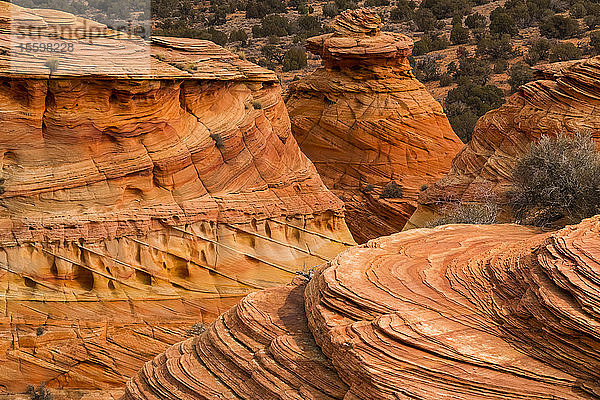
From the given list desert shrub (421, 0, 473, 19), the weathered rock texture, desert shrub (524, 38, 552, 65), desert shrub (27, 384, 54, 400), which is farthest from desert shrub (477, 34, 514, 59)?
desert shrub (27, 384, 54, 400)

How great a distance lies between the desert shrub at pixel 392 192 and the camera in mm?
26609

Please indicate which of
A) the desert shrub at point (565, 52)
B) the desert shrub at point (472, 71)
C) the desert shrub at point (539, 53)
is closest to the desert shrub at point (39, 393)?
the desert shrub at point (472, 71)

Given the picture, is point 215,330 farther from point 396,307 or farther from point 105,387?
point 105,387

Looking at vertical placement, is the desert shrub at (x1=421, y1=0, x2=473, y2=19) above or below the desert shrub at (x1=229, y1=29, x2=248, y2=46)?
above

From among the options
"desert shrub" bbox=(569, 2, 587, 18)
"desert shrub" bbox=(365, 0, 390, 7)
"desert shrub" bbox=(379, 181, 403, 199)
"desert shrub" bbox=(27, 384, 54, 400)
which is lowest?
"desert shrub" bbox=(27, 384, 54, 400)

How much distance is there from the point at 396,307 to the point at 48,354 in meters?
9.39

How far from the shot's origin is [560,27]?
140 ft

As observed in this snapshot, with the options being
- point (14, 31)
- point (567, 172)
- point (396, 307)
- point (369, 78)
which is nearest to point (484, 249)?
point (396, 307)

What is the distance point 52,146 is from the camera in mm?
15648

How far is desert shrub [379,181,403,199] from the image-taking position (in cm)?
2661

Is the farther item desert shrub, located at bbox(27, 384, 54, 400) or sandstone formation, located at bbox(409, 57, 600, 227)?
sandstone formation, located at bbox(409, 57, 600, 227)

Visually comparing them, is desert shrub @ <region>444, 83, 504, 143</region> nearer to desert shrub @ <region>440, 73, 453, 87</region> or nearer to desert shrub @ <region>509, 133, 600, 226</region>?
desert shrub @ <region>440, 73, 453, 87</region>

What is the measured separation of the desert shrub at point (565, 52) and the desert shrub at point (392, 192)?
15380 millimetres

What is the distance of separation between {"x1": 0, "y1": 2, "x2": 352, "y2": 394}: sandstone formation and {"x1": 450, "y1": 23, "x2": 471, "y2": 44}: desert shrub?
99.4 feet
